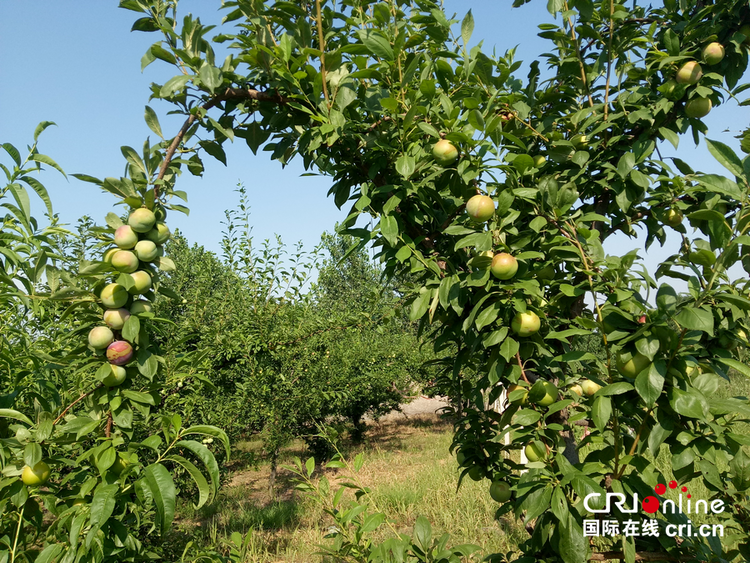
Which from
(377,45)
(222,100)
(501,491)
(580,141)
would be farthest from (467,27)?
(501,491)

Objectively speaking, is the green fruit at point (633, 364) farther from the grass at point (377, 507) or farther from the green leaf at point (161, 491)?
the grass at point (377, 507)

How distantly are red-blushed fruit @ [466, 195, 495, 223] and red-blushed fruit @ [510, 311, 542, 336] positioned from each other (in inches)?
11.4

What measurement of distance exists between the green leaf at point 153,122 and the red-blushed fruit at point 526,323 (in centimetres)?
111

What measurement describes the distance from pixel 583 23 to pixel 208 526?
6.19 m

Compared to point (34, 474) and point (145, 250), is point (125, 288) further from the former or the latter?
point (34, 474)

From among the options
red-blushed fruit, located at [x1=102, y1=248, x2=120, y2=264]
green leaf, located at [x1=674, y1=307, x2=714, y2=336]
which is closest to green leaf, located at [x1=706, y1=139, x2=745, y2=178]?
green leaf, located at [x1=674, y1=307, x2=714, y2=336]

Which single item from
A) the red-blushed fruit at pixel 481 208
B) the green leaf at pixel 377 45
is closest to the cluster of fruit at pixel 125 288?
the green leaf at pixel 377 45

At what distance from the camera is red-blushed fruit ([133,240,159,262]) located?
113cm

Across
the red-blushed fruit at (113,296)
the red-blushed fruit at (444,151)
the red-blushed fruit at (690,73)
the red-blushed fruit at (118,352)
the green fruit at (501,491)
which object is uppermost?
the red-blushed fruit at (690,73)

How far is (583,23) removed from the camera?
5.08 ft

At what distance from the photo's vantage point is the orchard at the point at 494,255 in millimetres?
1020

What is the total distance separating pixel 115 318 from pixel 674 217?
5.51 ft

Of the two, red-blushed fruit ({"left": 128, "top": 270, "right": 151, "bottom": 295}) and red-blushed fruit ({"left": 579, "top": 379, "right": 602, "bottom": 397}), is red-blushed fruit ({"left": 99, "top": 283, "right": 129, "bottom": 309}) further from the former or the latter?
red-blushed fruit ({"left": 579, "top": 379, "right": 602, "bottom": 397})

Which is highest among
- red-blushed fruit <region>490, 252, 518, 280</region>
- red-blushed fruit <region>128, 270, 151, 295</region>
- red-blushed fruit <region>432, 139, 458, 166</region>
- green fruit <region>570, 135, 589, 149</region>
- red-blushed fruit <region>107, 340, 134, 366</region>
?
green fruit <region>570, 135, 589, 149</region>
